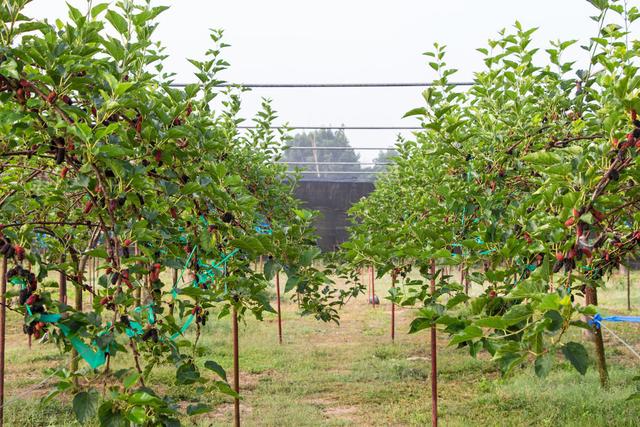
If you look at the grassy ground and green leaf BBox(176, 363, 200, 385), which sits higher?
green leaf BBox(176, 363, 200, 385)

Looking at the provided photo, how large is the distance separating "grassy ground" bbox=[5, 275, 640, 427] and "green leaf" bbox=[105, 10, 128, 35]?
9.62 ft

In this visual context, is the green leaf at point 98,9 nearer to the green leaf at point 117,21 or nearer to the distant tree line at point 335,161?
the green leaf at point 117,21

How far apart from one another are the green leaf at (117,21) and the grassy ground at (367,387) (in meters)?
2.93

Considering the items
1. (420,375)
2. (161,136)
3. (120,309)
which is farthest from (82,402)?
(420,375)

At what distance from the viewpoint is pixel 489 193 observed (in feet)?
10.1

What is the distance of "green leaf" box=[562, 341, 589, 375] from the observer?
1375 mm

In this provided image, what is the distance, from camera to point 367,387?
5617 millimetres

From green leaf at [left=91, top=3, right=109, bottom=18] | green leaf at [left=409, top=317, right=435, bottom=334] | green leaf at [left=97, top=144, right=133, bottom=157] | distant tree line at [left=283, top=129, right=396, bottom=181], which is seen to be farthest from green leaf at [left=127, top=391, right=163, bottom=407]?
distant tree line at [left=283, top=129, right=396, bottom=181]

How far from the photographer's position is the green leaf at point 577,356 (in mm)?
1375

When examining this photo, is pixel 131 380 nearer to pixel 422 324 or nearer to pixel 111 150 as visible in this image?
pixel 111 150

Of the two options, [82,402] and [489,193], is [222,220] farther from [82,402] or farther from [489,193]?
[489,193]

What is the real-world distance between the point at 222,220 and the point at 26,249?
2.19ft

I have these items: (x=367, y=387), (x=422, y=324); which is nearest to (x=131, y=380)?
(x=422, y=324)

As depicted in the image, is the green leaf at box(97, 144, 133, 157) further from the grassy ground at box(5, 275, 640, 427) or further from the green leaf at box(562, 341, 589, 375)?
the grassy ground at box(5, 275, 640, 427)
